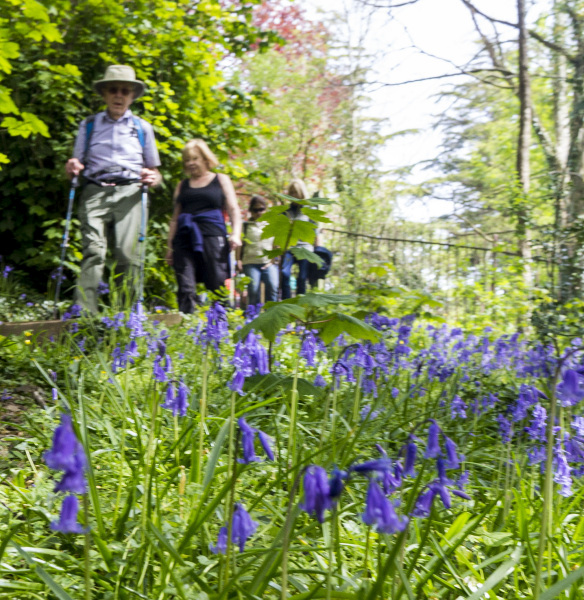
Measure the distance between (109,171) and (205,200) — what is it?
3.13 feet

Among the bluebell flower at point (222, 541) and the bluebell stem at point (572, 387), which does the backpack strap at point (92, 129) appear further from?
the bluebell stem at point (572, 387)

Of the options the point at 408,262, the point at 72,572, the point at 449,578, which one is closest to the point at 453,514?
the point at 449,578

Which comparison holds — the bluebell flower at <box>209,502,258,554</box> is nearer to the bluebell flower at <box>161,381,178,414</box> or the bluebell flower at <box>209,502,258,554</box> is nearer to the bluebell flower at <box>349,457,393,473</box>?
the bluebell flower at <box>349,457,393,473</box>

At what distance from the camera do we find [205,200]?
5.70 meters

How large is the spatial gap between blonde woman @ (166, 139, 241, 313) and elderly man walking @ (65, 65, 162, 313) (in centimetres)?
44

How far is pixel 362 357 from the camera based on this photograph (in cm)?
234

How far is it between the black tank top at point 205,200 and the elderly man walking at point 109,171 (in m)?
0.41

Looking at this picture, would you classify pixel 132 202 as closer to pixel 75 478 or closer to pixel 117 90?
pixel 117 90

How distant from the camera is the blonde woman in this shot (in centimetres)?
568

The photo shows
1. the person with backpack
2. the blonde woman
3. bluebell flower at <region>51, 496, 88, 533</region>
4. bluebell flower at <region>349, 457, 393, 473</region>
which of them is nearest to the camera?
bluebell flower at <region>349, 457, 393, 473</region>

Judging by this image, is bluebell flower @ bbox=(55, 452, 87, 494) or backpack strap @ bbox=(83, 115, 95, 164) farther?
backpack strap @ bbox=(83, 115, 95, 164)

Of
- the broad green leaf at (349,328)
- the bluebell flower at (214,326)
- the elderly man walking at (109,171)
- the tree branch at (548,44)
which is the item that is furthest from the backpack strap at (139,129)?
the tree branch at (548,44)

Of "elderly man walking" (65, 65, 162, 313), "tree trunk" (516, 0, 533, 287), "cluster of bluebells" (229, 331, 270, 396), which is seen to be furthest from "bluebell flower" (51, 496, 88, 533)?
"tree trunk" (516, 0, 533, 287)

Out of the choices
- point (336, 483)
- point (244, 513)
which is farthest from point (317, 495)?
point (244, 513)
